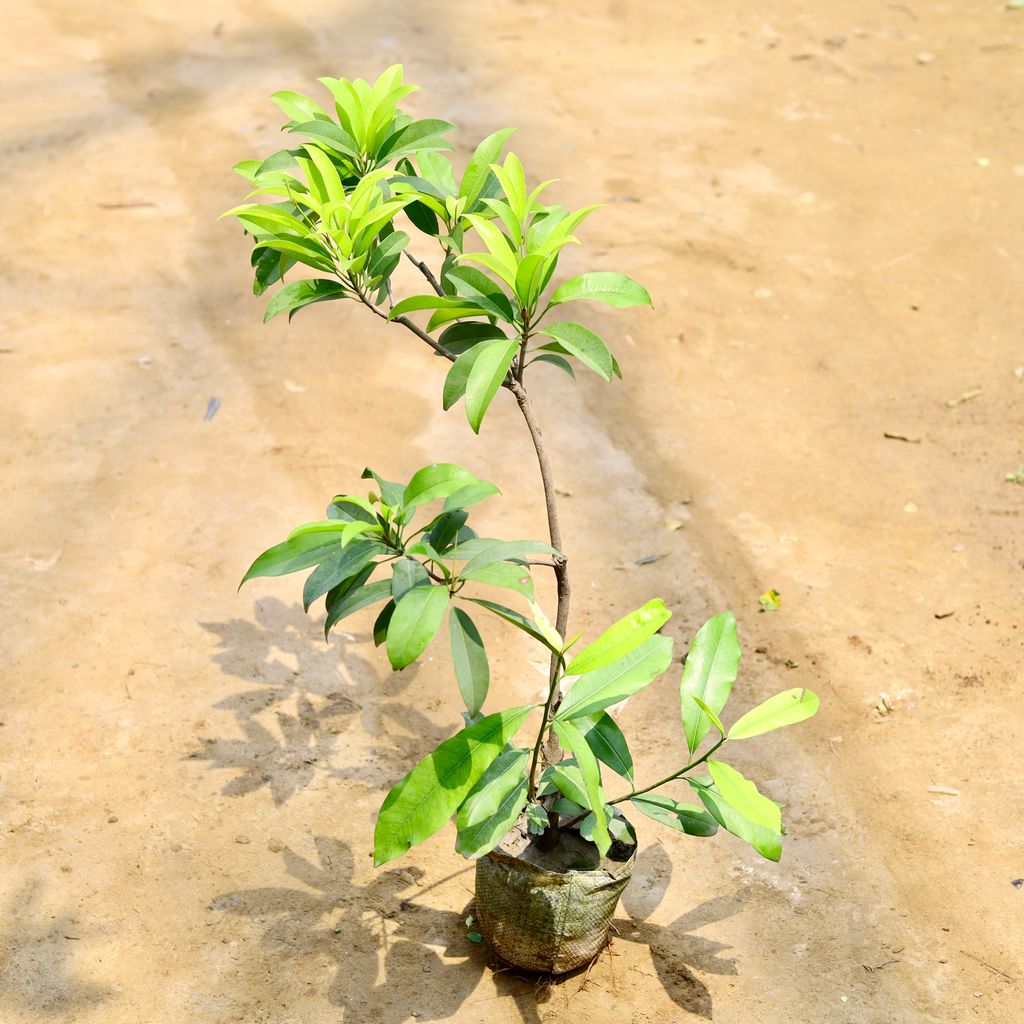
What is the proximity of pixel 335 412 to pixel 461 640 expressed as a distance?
6.63 ft

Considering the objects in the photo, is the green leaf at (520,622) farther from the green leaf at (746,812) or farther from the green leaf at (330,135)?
the green leaf at (330,135)

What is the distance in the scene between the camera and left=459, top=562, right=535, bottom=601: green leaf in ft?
5.79

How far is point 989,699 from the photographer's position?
2.87 metres

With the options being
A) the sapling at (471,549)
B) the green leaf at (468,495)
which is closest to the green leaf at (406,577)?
the sapling at (471,549)

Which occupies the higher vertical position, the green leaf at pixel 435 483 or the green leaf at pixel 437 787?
the green leaf at pixel 435 483

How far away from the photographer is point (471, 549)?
192cm

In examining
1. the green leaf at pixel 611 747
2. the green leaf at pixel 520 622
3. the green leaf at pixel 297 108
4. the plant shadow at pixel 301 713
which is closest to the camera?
the green leaf at pixel 520 622

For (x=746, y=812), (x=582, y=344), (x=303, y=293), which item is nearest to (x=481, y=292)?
(x=582, y=344)

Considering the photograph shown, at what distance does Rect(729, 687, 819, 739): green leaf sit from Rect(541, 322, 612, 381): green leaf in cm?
63

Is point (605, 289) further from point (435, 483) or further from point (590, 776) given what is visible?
point (590, 776)

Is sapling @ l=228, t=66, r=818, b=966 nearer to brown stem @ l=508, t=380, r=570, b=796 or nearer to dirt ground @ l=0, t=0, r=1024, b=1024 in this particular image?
brown stem @ l=508, t=380, r=570, b=796

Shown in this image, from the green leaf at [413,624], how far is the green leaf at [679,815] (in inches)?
21.7

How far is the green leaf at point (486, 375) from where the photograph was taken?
176cm

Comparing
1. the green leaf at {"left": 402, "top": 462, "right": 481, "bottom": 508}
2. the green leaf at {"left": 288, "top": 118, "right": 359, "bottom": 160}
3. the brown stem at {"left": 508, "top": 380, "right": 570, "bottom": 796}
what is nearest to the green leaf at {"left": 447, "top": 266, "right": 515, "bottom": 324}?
the brown stem at {"left": 508, "top": 380, "right": 570, "bottom": 796}
